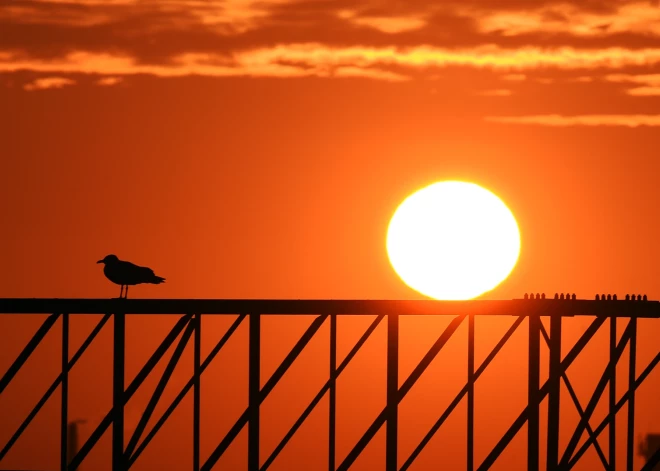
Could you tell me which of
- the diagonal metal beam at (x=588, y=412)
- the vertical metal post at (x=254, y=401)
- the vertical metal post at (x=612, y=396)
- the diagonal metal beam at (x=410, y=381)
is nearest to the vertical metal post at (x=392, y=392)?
the diagonal metal beam at (x=410, y=381)

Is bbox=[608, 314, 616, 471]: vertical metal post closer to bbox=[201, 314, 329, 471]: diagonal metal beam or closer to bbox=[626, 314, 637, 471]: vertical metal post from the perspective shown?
bbox=[626, 314, 637, 471]: vertical metal post

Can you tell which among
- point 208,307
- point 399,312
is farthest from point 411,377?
point 208,307

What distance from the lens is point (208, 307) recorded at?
27.7 meters

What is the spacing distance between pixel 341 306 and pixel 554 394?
427cm

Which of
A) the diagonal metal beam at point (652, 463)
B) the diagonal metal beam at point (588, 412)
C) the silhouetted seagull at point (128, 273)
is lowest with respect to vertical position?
the diagonal metal beam at point (652, 463)

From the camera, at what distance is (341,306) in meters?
27.3

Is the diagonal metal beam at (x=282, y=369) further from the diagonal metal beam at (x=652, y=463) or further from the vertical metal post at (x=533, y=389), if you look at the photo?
the diagonal metal beam at (x=652, y=463)

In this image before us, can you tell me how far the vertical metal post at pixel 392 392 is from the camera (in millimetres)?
27516

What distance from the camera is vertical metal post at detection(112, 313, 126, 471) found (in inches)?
1096

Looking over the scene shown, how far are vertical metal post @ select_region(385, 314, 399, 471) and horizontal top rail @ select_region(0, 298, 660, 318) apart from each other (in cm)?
34

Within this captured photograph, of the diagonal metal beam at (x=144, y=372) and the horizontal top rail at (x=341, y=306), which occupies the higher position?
the horizontal top rail at (x=341, y=306)

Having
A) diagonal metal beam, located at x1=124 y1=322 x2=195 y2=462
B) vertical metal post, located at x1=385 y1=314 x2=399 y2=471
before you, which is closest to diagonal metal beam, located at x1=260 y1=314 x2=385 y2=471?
vertical metal post, located at x1=385 y1=314 x2=399 y2=471

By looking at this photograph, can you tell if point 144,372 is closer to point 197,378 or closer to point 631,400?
point 197,378

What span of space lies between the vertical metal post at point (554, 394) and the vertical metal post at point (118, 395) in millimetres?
7883
